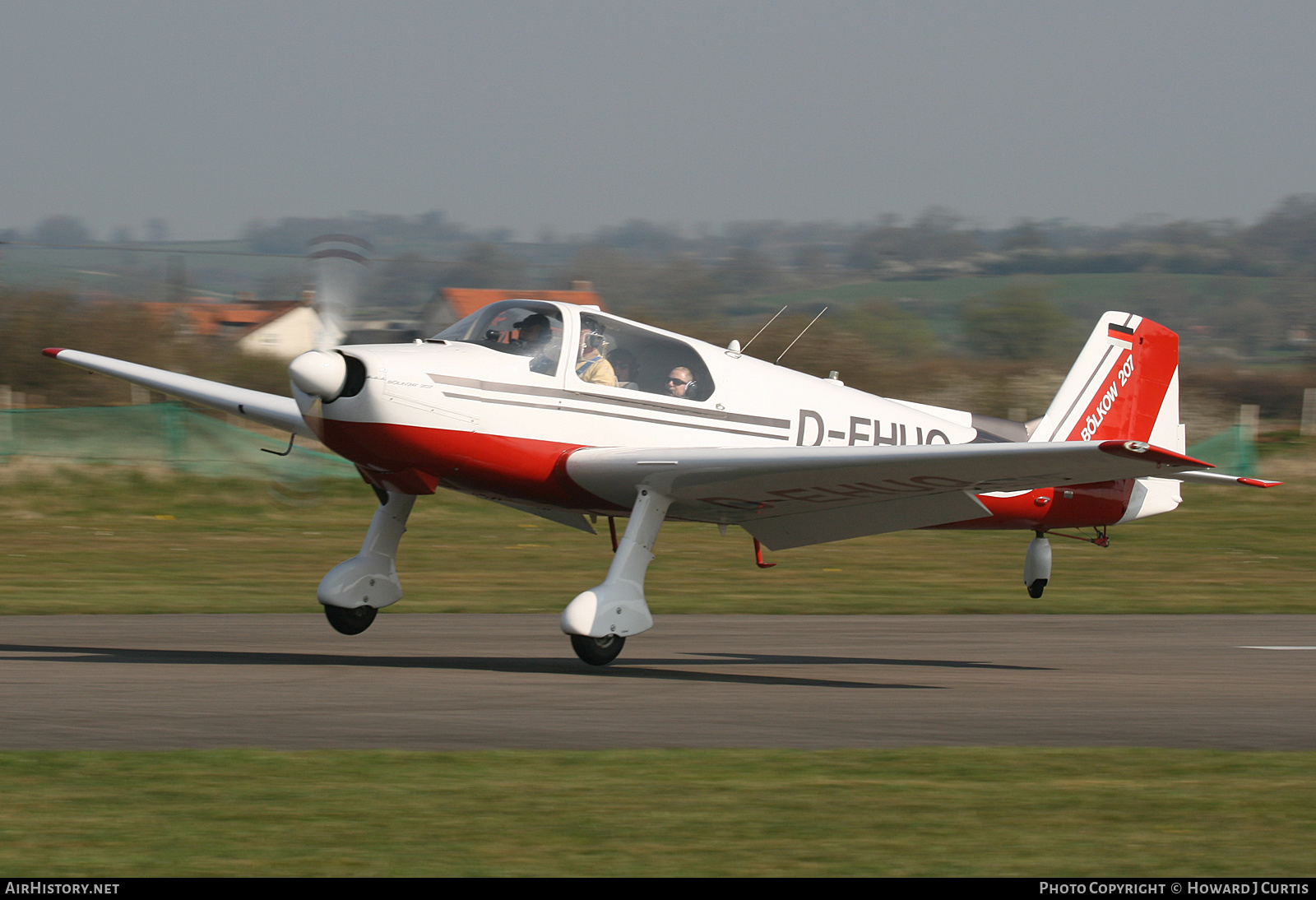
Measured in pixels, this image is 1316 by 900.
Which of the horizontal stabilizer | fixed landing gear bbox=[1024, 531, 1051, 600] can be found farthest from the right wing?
the horizontal stabilizer

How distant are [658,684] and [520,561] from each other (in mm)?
10276

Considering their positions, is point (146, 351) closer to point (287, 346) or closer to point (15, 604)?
point (287, 346)

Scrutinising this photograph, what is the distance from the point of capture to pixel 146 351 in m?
37.0

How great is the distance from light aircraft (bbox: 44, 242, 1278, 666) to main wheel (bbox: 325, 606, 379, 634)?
0.9 inches

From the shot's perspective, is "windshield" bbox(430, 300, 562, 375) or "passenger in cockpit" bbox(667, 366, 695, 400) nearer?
"windshield" bbox(430, 300, 562, 375)

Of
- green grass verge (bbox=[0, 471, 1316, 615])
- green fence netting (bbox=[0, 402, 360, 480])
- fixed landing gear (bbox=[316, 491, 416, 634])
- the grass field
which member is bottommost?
the grass field

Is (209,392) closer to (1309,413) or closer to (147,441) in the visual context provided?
(147,441)

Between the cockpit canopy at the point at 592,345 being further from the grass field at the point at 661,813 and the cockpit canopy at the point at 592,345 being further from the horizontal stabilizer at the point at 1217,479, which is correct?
the grass field at the point at 661,813

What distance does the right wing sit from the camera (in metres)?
12.7

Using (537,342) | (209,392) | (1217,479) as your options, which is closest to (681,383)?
(537,342)

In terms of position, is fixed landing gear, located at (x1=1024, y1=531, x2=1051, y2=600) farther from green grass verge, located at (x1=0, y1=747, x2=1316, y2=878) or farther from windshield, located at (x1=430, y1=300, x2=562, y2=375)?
green grass verge, located at (x1=0, y1=747, x2=1316, y2=878)

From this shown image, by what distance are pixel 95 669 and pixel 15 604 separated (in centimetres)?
544

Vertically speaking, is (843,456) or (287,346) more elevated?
(287,346)
